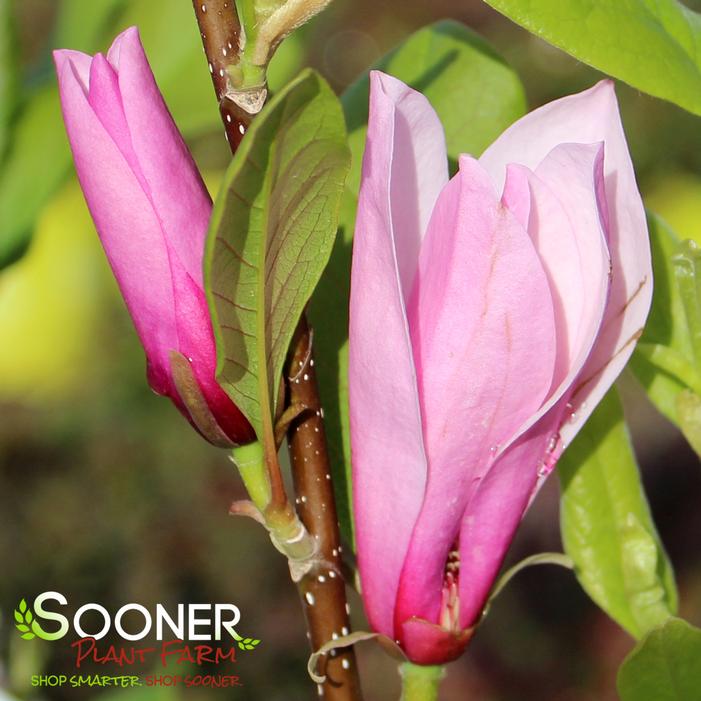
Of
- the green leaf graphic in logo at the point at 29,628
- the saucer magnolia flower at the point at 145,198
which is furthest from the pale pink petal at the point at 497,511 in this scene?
the green leaf graphic in logo at the point at 29,628

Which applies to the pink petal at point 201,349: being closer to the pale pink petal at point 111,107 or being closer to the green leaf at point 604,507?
the pale pink petal at point 111,107

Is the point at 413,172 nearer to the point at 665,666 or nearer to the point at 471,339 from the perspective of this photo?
the point at 471,339

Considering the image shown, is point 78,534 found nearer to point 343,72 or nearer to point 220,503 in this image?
point 220,503

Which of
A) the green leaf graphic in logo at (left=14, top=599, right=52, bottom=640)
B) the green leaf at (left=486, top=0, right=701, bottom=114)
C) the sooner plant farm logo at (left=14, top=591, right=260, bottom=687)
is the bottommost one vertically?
the sooner plant farm logo at (left=14, top=591, right=260, bottom=687)

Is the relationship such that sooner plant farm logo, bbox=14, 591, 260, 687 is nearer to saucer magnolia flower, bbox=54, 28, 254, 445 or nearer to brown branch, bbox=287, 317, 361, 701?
brown branch, bbox=287, 317, 361, 701

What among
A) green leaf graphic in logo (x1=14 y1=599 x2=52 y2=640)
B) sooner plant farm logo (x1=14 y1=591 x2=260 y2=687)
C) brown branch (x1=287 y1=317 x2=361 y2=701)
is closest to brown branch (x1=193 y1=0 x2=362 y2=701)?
brown branch (x1=287 y1=317 x2=361 y2=701)

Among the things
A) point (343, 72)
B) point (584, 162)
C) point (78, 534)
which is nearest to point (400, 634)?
point (584, 162)

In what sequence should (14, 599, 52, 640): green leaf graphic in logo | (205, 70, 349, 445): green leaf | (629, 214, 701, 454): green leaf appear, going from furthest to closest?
(14, 599, 52, 640): green leaf graphic in logo
(629, 214, 701, 454): green leaf
(205, 70, 349, 445): green leaf
